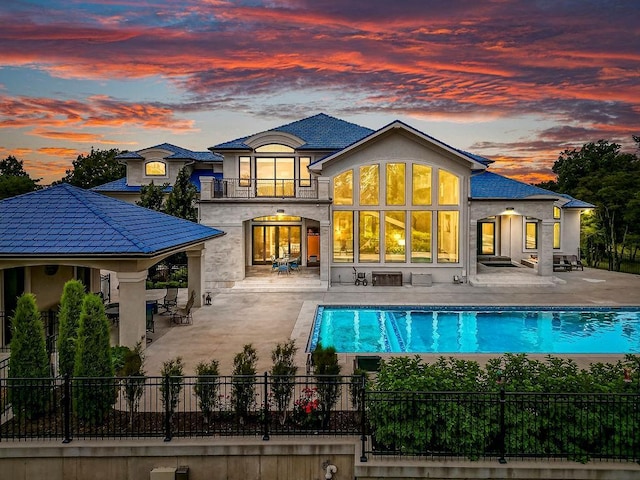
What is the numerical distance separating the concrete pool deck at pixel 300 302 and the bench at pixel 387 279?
64 cm

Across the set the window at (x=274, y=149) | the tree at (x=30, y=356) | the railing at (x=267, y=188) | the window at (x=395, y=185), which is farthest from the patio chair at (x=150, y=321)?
the window at (x=274, y=149)

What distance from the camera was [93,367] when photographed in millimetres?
8398

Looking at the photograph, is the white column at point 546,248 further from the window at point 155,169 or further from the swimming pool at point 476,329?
the window at point 155,169

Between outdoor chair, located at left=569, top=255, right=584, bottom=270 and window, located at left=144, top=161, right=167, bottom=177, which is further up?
window, located at left=144, top=161, right=167, bottom=177

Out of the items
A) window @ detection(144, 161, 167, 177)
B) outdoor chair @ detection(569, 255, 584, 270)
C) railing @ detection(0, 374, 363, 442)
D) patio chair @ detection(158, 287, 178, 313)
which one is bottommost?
railing @ detection(0, 374, 363, 442)

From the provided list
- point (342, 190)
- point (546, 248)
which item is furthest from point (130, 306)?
point (546, 248)

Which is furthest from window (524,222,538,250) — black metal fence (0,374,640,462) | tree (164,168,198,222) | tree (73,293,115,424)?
tree (73,293,115,424)

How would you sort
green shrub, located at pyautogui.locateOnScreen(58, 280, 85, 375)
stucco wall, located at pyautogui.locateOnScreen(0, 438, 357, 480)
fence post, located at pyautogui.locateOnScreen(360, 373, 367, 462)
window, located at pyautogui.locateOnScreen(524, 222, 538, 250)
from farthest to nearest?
window, located at pyautogui.locateOnScreen(524, 222, 538, 250) < green shrub, located at pyautogui.locateOnScreen(58, 280, 85, 375) < stucco wall, located at pyautogui.locateOnScreen(0, 438, 357, 480) < fence post, located at pyautogui.locateOnScreen(360, 373, 367, 462)

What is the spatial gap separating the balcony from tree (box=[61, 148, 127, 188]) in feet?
106

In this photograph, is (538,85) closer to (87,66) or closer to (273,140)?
(273,140)

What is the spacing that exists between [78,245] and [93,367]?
14.5 feet

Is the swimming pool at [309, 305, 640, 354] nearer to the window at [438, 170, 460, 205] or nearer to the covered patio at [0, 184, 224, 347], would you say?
the covered patio at [0, 184, 224, 347]

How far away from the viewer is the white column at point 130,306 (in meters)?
12.0

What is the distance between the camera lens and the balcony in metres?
25.1
